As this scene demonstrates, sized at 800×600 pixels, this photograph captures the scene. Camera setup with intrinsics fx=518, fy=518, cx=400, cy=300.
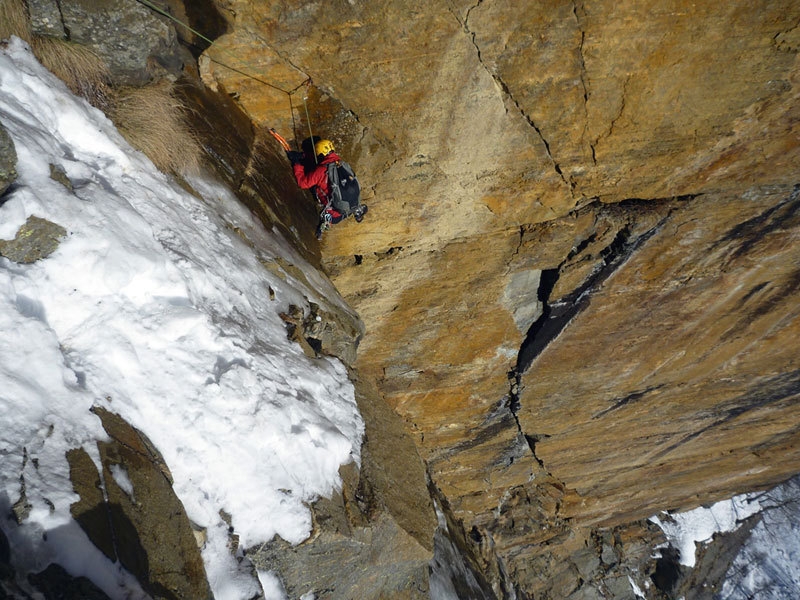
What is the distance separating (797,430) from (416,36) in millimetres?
13948

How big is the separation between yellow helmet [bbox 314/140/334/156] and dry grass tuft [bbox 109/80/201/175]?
158 centimetres

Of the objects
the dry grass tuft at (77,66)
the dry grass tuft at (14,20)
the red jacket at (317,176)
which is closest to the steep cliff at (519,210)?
the red jacket at (317,176)

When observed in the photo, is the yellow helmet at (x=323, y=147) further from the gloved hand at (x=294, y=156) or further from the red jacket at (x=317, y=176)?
the gloved hand at (x=294, y=156)

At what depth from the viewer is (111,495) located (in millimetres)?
3527

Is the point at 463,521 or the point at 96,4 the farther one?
the point at 463,521

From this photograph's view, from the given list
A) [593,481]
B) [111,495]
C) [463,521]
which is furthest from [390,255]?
[593,481]

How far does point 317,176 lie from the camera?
721 cm

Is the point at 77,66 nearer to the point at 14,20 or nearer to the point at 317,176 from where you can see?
the point at 14,20

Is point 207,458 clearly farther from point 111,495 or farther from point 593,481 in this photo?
point 593,481

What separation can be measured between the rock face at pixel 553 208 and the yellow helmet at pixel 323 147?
0.98ft

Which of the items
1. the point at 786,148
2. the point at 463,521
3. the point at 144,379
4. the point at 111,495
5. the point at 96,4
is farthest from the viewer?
the point at 463,521

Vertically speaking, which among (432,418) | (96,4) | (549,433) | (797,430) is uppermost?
(96,4)

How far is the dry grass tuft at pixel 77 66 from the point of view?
5.18 meters

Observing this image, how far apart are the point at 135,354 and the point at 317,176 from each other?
3.76m
